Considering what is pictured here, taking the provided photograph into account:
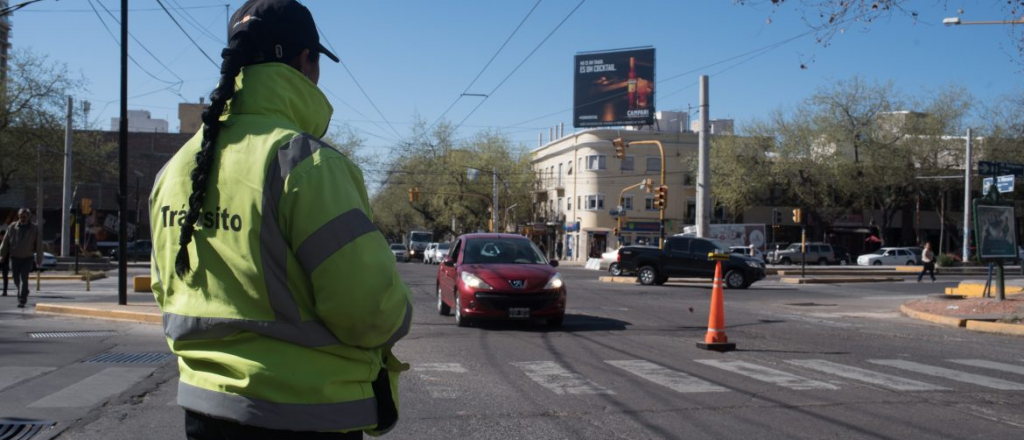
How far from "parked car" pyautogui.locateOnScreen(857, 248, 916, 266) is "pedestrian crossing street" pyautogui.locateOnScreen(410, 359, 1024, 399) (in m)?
47.6

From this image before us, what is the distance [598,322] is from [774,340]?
3182mm

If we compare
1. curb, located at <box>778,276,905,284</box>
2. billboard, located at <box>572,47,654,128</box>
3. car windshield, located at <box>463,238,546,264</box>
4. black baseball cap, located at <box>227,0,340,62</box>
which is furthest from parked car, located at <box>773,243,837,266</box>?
black baseball cap, located at <box>227,0,340,62</box>

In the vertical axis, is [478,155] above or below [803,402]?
above

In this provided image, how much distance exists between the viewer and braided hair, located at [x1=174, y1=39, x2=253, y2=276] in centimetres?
214

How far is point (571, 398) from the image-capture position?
268 inches

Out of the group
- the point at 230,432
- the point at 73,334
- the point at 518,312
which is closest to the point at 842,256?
the point at 518,312

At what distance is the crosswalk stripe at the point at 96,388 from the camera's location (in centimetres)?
652

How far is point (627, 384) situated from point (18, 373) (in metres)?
5.55

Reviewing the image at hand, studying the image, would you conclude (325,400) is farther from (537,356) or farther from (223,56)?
(537,356)

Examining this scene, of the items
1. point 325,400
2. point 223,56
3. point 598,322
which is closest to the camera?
point 325,400

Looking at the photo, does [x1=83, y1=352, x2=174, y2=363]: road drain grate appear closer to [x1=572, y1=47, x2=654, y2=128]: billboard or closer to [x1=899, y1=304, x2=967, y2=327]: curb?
[x1=899, y1=304, x2=967, y2=327]: curb

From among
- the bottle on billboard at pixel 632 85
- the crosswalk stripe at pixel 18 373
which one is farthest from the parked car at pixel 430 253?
the crosswalk stripe at pixel 18 373

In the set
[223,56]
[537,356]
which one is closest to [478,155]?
[537,356]

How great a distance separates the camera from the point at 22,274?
15016 mm
